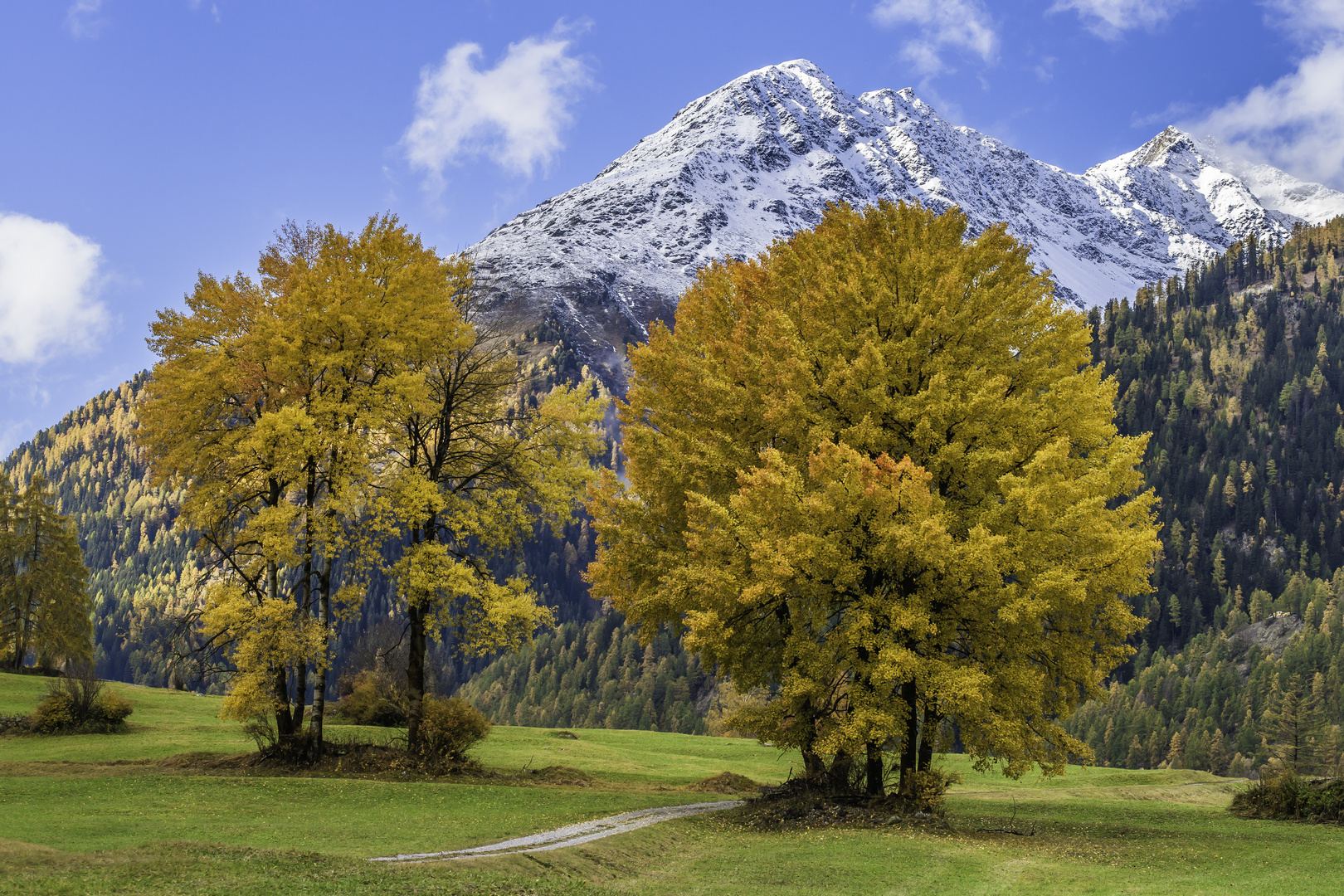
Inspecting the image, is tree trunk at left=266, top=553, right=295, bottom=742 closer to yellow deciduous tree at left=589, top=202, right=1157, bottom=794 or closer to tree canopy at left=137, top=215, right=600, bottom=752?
tree canopy at left=137, top=215, right=600, bottom=752

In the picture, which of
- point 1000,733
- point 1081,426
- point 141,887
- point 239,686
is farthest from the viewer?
point 239,686

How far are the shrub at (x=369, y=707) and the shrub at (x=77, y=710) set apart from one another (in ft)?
31.4

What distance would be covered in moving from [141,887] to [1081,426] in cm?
2165

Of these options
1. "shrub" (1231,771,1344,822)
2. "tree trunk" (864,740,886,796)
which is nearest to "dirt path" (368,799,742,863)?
"tree trunk" (864,740,886,796)

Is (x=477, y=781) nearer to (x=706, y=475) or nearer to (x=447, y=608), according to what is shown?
(x=447, y=608)

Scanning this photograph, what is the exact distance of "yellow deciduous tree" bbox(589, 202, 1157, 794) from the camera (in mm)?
20406

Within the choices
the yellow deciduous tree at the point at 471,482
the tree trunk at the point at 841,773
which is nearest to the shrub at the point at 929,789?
the tree trunk at the point at 841,773

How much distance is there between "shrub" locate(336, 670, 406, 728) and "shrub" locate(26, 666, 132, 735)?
31.4ft

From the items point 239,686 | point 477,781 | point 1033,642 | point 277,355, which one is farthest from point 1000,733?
point 277,355

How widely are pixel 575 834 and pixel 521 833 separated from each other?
3.88 ft

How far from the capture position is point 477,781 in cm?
2770

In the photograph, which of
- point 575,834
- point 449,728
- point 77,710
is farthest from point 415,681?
point 77,710

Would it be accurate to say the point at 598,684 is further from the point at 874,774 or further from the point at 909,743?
the point at 909,743

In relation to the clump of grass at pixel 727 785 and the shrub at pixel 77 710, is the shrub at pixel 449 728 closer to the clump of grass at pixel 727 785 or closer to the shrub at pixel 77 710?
the clump of grass at pixel 727 785
